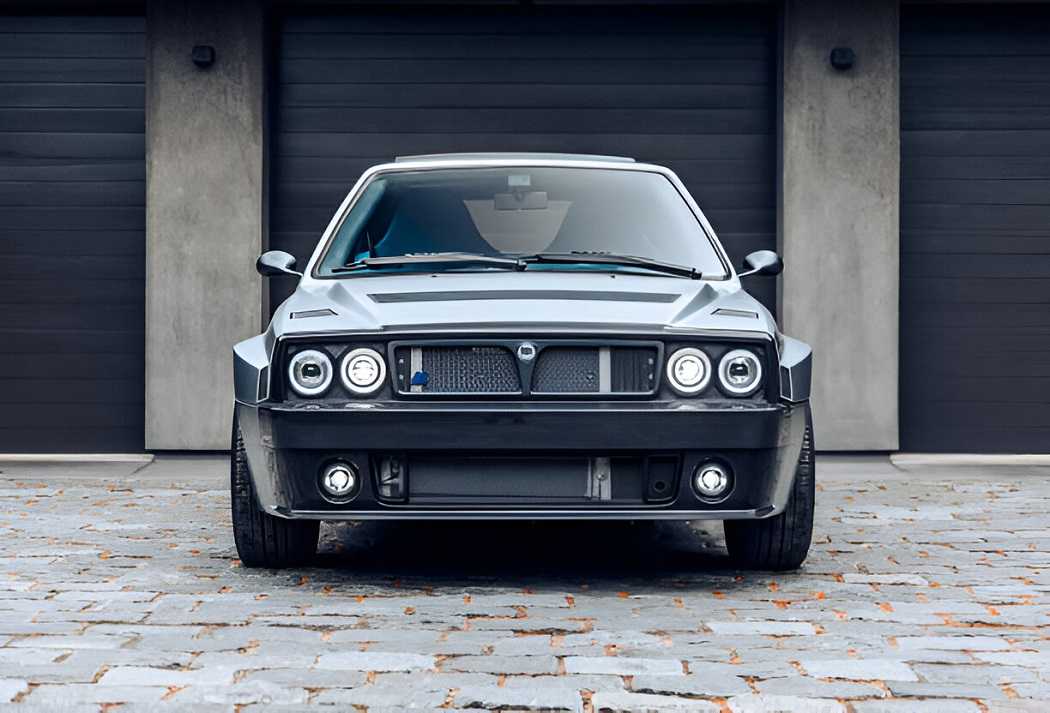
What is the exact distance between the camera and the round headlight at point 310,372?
5.14 m

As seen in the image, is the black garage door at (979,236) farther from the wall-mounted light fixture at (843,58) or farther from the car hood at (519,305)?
the car hood at (519,305)

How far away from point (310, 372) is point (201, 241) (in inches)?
236

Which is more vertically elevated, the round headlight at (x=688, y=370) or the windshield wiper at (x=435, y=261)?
the windshield wiper at (x=435, y=261)

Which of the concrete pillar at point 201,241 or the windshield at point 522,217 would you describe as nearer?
the windshield at point 522,217

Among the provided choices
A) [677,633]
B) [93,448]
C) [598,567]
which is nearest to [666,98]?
[93,448]

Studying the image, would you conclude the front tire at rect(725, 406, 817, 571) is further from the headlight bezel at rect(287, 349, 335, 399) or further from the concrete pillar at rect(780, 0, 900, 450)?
the concrete pillar at rect(780, 0, 900, 450)

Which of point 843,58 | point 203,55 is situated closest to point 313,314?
point 203,55

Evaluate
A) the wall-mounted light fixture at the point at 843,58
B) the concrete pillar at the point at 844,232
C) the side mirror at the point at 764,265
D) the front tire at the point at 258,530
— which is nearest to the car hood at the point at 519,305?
the front tire at the point at 258,530

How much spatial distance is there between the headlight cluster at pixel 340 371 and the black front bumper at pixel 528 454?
0.26 ft

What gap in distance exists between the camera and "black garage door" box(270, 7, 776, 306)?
1112 centimetres

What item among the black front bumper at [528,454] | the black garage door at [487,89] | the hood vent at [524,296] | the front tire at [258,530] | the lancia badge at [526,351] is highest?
the black garage door at [487,89]

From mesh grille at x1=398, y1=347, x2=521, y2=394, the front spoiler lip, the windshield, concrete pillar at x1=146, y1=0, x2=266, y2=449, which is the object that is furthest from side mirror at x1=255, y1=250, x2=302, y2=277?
concrete pillar at x1=146, y1=0, x2=266, y2=449

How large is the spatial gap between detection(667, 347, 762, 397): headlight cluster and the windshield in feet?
2.82

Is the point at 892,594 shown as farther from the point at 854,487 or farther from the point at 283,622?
the point at 854,487
